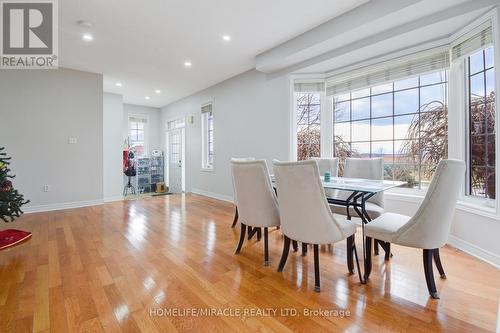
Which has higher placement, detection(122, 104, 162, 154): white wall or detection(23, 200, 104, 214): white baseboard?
detection(122, 104, 162, 154): white wall

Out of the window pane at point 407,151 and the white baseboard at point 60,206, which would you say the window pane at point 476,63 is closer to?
the window pane at point 407,151

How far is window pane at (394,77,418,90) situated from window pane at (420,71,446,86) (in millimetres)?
77

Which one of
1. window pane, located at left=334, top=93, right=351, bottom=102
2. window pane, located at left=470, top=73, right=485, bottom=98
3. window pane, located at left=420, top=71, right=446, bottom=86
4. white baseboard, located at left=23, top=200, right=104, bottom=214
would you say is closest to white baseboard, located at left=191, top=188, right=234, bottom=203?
white baseboard, located at left=23, top=200, right=104, bottom=214

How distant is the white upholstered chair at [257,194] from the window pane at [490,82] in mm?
2516

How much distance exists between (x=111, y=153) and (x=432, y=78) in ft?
21.2

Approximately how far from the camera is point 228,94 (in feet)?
17.6

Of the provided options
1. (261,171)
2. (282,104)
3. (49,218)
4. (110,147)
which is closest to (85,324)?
(261,171)

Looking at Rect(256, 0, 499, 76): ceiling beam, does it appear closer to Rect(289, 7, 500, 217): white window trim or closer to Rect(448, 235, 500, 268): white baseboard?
Rect(289, 7, 500, 217): white window trim

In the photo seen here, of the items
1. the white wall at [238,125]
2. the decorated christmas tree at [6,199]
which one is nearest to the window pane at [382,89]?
the white wall at [238,125]

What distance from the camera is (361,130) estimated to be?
3.66 metres

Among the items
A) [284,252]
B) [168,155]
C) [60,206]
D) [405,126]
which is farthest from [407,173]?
[168,155]

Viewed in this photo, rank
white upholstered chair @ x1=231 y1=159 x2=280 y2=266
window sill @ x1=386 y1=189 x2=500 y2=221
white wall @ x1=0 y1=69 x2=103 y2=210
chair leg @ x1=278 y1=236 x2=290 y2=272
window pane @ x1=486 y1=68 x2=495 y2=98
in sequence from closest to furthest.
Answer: chair leg @ x1=278 y1=236 x2=290 y2=272, white upholstered chair @ x1=231 y1=159 x2=280 y2=266, window sill @ x1=386 y1=189 x2=500 y2=221, window pane @ x1=486 y1=68 x2=495 y2=98, white wall @ x1=0 y1=69 x2=103 y2=210

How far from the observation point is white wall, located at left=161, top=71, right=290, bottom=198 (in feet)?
14.0

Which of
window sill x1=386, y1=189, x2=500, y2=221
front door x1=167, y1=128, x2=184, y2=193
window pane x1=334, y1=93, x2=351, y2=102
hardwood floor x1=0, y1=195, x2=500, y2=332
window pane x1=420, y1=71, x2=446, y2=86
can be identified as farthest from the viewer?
front door x1=167, y1=128, x2=184, y2=193
